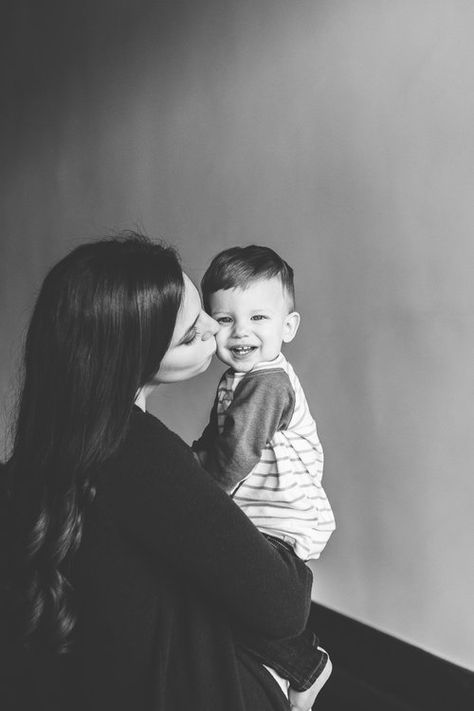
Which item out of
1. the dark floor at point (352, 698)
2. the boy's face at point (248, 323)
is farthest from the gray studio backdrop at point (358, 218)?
the boy's face at point (248, 323)

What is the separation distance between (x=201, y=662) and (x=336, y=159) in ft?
4.96

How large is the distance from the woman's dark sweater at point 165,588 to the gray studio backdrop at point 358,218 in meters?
0.98

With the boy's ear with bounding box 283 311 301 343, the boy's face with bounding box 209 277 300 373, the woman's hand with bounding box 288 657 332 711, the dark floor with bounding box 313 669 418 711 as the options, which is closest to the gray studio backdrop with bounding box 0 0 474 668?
the dark floor with bounding box 313 669 418 711

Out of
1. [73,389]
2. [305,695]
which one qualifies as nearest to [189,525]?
[73,389]

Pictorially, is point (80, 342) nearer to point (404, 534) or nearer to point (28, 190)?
point (404, 534)

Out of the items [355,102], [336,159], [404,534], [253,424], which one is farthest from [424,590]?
[355,102]

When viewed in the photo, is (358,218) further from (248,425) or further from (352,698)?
(352,698)

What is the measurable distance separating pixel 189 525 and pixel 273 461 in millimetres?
489

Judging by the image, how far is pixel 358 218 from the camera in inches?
78.1

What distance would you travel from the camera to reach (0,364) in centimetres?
411

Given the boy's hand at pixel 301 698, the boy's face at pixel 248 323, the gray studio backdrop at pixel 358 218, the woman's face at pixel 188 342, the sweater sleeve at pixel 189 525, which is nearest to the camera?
the sweater sleeve at pixel 189 525

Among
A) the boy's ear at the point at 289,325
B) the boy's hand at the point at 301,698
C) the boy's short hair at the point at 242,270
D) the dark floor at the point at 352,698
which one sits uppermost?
the boy's short hair at the point at 242,270

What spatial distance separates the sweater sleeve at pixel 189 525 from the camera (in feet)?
3.13

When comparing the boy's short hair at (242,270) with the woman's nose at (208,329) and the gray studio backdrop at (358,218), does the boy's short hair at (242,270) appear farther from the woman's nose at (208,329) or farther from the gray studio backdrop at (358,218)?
the gray studio backdrop at (358,218)
